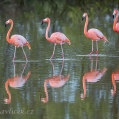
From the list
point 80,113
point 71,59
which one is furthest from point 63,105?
point 71,59

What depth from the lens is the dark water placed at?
8.20 meters

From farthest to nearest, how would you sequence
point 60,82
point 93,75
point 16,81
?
point 93,75 < point 16,81 < point 60,82

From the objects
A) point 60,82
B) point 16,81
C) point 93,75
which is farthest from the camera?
point 93,75

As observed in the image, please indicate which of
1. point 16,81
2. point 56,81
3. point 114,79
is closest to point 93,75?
point 114,79

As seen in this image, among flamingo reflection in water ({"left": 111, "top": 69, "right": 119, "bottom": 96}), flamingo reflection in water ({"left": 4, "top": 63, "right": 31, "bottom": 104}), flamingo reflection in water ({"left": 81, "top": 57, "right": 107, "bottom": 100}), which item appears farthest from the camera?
flamingo reflection in water ({"left": 81, "top": 57, "right": 107, "bottom": 100})

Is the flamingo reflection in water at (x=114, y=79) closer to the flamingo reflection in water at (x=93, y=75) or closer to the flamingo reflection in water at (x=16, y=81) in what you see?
the flamingo reflection in water at (x=93, y=75)

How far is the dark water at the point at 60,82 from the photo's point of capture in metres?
8.20

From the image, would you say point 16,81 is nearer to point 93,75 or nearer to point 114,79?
point 93,75

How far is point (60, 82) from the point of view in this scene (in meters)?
10.3

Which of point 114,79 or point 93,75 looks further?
point 93,75

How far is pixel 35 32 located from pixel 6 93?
9.17m

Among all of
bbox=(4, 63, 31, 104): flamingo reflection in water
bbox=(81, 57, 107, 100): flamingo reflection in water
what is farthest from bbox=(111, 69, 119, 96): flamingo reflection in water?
bbox=(4, 63, 31, 104): flamingo reflection in water

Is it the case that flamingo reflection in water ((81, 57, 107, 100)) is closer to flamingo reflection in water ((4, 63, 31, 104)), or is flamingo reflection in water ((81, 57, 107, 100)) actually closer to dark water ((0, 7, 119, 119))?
dark water ((0, 7, 119, 119))

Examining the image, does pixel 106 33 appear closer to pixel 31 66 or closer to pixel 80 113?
pixel 31 66
